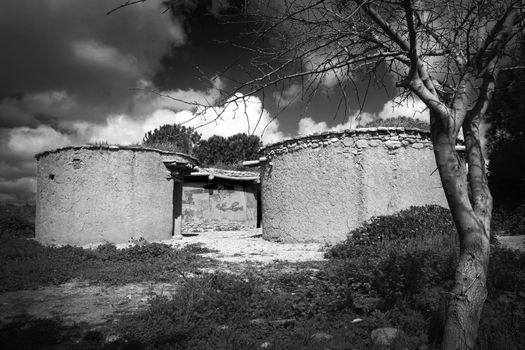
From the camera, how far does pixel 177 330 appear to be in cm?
332

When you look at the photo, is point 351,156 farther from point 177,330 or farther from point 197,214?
point 197,214

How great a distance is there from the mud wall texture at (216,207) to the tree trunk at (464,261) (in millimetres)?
13700

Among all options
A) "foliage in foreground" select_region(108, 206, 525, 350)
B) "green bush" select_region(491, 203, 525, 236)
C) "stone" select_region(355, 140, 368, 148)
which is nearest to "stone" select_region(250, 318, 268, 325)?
"foliage in foreground" select_region(108, 206, 525, 350)

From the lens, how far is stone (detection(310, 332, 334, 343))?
3100 mm

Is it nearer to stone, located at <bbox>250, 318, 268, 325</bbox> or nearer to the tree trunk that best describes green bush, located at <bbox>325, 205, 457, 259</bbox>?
stone, located at <bbox>250, 318, 268, 325</bbox>

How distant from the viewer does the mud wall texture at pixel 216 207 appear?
15.8 meters

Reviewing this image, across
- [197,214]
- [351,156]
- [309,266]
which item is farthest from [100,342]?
[197,214]

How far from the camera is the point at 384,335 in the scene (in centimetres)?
309

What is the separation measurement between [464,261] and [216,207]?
13997 millimetres

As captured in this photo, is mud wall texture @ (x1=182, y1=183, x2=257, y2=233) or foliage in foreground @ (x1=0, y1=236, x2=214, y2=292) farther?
mud wall texture @ (x1=182, y1=183, x2=257, y2=233)

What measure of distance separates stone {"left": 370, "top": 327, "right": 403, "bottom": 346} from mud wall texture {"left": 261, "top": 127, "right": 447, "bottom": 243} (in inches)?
243

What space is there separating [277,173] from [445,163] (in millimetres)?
8063

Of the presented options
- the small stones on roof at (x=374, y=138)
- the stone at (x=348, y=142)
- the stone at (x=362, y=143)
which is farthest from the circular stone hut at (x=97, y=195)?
the stone at (x=362, y=143)

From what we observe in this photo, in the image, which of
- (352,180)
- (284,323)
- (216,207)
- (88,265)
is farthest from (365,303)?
(216,207)
